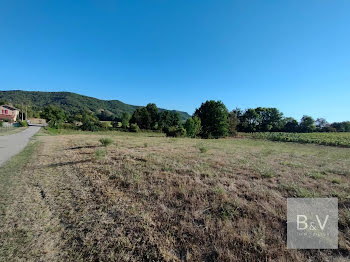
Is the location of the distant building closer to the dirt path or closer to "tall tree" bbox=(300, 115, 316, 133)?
the dirt path

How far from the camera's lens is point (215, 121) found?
37625mm

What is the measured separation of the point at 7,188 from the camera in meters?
4.59

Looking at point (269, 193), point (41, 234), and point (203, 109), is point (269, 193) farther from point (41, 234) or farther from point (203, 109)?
point (203, 109)

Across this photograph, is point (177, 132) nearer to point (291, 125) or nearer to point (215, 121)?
point (215, 121)

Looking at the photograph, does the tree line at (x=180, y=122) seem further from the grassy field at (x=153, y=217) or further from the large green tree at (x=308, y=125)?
the grassy field at (x=153, y=217)

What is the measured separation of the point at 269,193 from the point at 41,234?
5.81m

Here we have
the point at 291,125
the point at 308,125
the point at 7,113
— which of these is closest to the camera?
the point at 7,113

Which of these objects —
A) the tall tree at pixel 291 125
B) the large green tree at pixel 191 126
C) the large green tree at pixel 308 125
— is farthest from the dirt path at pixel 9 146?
the large green tree at pixel 308 125

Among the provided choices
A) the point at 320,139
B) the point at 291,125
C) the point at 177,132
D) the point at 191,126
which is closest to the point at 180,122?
the point at 177,132

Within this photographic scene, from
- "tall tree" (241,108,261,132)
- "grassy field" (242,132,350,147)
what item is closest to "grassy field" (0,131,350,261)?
"grassy field" (242,132,350,147)

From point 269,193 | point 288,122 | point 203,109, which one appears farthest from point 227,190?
point 288,122

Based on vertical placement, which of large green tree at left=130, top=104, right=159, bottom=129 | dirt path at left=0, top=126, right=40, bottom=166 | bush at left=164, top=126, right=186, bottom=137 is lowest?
dirt path at left=0, top=126, right=40, bottom=166

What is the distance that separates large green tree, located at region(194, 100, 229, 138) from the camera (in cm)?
3725

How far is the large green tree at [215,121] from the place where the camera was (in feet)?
122
